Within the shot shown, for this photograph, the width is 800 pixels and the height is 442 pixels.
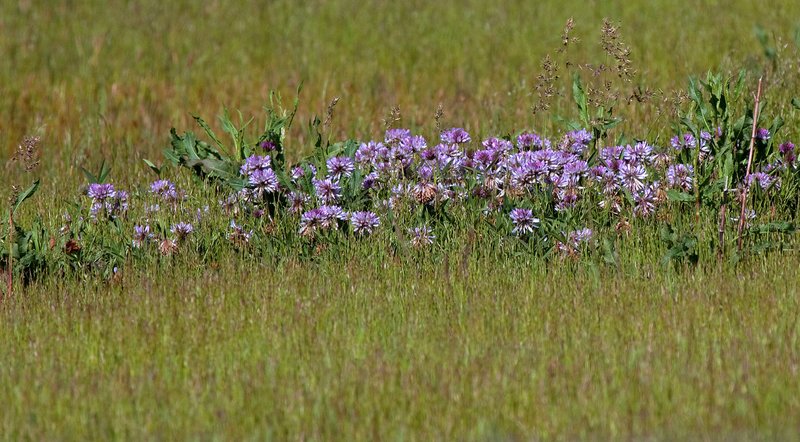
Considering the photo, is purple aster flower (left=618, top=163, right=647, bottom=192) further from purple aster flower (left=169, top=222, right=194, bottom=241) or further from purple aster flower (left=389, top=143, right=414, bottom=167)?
purple aster flower (left=169, top=222, right=194, bottom=241)

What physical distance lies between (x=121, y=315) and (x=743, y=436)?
108 inches

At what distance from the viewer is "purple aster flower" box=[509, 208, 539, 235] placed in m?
5.96

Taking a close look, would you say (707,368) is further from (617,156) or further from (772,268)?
(617,156)

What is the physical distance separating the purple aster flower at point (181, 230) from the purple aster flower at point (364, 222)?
83 cm

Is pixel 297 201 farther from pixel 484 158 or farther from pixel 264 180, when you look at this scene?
pixel 484 158

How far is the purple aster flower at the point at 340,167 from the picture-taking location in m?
6.36

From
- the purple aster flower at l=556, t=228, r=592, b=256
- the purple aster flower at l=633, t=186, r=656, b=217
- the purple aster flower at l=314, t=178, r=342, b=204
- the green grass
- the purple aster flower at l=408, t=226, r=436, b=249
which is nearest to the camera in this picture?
the green grass

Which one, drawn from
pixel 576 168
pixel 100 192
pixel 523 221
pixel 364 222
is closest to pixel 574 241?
pixel 523 221

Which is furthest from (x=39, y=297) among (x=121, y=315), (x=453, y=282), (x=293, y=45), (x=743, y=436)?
(x=293, y=45)

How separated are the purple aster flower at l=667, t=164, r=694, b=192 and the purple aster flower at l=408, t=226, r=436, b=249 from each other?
1.24 meters

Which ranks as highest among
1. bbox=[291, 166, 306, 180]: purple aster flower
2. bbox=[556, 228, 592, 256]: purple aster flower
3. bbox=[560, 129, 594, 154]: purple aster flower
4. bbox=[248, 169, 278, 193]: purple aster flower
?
bbox=[560, 129, 594, 154]: purple aster flower

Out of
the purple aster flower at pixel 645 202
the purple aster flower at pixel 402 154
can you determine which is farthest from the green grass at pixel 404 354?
the purple aster flower at pixel 402 154

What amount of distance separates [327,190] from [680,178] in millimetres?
1796

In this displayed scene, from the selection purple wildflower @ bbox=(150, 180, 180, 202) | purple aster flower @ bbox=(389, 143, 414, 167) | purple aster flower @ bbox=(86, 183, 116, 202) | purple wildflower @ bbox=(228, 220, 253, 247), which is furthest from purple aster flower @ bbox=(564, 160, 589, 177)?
purple aster flower @ bbox=(86, 183, 116, 202)
